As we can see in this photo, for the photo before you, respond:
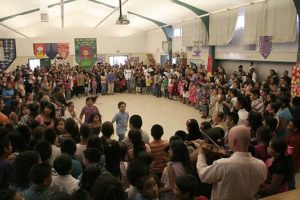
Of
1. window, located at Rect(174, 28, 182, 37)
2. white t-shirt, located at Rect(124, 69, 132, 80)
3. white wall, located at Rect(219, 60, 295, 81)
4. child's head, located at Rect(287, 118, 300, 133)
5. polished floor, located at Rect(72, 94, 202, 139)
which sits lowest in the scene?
polished floor, located at Rect(72, 94, 202, 139)

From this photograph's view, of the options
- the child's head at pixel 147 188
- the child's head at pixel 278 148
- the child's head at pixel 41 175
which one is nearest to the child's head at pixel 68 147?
the child's head at pixel 41 175

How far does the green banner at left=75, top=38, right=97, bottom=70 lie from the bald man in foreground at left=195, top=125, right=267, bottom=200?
17357 mm

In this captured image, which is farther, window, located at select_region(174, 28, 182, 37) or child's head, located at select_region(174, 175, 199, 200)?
window, located at select_region(174, 28, 182, 37)

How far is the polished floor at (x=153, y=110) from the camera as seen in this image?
7895mm

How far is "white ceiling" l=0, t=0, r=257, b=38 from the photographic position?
1062 centimetres

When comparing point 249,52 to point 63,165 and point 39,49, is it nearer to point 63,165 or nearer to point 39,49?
point 63,165

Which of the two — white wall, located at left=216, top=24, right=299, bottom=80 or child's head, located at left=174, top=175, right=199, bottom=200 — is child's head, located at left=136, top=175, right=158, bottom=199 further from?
white wall, located at left=216, top=24, right=299, bottom=80

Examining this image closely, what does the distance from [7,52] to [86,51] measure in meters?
4.72

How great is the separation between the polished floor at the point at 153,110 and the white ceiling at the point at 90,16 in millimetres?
3752

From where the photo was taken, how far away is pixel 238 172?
1.99 metres

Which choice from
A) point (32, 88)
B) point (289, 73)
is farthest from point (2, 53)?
point (289, 73)

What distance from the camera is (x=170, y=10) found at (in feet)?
39.9

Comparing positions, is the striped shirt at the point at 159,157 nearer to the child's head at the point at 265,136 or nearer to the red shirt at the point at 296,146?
the child's head at the point at 265,136

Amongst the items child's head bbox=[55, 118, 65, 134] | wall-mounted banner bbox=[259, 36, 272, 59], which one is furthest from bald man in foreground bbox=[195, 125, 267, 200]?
wall-mounted banner bbox=[259, 36, 272, 59]
